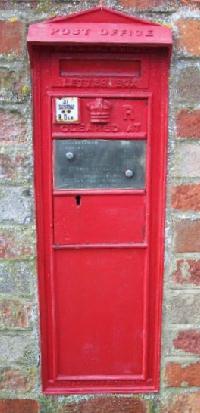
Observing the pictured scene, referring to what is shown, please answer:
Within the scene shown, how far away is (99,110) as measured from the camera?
6.34ft

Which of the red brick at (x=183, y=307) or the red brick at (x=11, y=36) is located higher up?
the red brick at (x=11, y=36)

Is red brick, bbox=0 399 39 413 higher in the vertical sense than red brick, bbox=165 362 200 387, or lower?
lower

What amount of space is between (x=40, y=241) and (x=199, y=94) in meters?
0.88

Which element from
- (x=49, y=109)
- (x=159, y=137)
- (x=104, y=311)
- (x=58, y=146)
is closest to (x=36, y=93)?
(x=49, y=109)

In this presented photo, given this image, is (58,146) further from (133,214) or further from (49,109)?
(133,214)

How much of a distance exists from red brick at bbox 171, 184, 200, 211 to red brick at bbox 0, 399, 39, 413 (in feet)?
3.69

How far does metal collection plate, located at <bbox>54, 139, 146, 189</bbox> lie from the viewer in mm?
1981

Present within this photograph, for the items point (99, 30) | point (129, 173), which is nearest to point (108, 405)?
point (129, 173)

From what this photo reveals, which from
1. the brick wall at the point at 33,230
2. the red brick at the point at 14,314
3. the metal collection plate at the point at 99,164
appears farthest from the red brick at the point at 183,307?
the red brick at the point at 14,314

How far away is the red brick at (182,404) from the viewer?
2291 mm

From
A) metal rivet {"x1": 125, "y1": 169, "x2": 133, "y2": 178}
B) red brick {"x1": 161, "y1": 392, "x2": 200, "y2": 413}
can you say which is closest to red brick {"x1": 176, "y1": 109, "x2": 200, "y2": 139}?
metal rivet {"x1": 125, "y1": 169, "x2": 133, "y2": 178}

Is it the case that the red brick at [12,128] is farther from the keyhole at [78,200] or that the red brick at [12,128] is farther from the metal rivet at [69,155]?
the keyhole at [78,200]

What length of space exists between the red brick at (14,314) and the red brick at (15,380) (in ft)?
0.72

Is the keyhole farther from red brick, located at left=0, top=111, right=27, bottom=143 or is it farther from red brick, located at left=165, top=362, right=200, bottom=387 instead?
red brick, located at left=165, top=362, right=200, bottom=387
